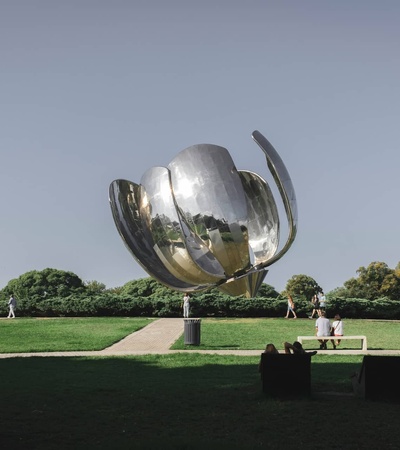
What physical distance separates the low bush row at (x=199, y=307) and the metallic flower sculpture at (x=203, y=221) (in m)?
25.8

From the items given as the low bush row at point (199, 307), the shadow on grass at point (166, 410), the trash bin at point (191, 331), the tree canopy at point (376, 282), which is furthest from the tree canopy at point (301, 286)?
the shadow on grass at point (166, 410)

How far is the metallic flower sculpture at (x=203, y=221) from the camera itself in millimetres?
8195

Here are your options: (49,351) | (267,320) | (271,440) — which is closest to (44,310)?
(267,320)

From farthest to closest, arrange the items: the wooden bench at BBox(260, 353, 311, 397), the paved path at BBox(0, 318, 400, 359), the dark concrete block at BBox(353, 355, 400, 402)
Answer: the paved path at BBox(0, 318, 400, 359)
the wooden bench at BBox(260, 353, 311, 397)
the dark concrete block at BBox(353, 355, 400, 402)

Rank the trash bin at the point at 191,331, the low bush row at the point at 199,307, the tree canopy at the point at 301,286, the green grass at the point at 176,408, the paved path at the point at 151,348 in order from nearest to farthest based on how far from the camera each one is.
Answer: the green grass at the point at 176,408 < the paved path at the point at 151,348 < the trash bin at the point at 191,331 < the low bush row at the point at 199,307 < the tree canopy at the point at 301,286

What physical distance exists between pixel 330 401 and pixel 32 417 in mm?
4847

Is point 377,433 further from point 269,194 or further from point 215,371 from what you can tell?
point 215,371

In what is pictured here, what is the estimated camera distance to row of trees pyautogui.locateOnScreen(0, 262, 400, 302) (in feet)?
211

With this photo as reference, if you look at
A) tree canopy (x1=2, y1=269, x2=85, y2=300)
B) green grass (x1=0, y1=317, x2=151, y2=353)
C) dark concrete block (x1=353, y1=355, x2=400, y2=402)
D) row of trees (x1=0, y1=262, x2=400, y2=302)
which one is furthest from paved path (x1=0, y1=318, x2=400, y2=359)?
tree canopy (x1=2, y1=269, x2=85, y2=300)

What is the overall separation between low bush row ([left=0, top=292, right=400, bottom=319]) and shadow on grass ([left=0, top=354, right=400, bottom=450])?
19241mm

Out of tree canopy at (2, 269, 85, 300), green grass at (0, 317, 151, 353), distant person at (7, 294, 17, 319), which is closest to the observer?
green grass at (0, 317, 151, 353)

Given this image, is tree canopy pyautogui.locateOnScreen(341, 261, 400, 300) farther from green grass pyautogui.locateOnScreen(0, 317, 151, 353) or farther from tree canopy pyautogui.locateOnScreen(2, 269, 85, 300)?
green grass pyautogui.locateOnScreen(0, 317, 151, 353)

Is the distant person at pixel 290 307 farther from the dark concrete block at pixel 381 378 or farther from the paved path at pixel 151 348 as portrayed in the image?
the dark concrete block at pixel 381 378

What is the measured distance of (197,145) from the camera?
30.1 ft
